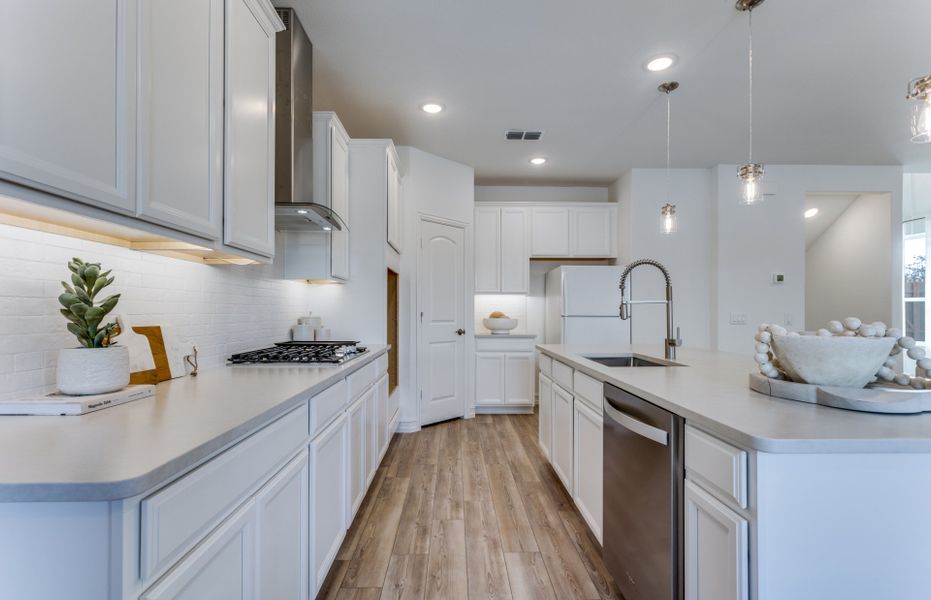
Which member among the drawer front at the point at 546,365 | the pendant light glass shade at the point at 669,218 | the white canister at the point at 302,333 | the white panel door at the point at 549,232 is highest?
the white panel door at the point at 549,232

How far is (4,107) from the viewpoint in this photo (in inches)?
29.5

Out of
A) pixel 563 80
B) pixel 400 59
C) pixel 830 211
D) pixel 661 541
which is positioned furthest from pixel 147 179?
pixel 830 211

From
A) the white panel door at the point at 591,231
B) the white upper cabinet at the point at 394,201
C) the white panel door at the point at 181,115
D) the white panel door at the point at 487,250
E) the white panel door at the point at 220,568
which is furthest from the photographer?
the white panel door at the point at 591,231

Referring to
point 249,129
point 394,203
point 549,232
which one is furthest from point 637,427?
point 549,232

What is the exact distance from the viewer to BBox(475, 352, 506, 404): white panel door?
470cm

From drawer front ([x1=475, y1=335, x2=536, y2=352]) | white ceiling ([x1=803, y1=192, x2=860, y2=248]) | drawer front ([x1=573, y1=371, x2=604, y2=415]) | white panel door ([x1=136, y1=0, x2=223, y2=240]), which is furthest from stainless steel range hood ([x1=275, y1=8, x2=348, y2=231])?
white ceiling ([x1=803, y1=192, x2=860, y2=248])

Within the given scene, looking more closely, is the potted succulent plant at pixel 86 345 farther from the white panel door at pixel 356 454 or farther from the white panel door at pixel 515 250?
the white panel door at pixel 515 250

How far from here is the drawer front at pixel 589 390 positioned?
1885mm

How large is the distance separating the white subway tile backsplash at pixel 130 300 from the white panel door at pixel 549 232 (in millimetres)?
3210

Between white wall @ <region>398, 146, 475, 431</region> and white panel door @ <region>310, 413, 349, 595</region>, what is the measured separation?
75.5 inches

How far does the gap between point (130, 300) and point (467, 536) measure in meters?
1.81

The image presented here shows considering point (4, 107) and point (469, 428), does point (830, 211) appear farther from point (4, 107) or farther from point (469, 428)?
point (4, 107)

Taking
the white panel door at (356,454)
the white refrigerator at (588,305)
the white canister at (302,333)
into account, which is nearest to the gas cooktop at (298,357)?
the white panel door at (356,454)

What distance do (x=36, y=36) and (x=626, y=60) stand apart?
9.19 feet
